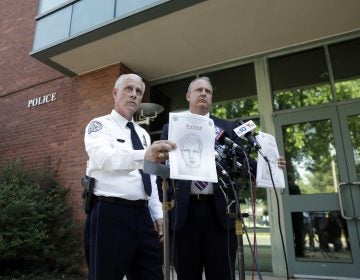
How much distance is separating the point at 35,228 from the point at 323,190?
4.57 metres

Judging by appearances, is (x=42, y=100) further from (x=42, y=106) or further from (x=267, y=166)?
(x=267, y=166)

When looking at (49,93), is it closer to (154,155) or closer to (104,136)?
(104,136)

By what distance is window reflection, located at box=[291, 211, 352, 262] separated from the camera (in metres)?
4.55

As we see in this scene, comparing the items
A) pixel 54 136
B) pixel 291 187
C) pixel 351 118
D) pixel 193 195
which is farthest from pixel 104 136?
pixel 54 136

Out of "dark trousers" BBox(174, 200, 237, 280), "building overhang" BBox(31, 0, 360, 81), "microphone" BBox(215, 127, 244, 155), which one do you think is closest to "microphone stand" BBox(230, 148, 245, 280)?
"microphone" BBox(215, 127, 244, 155)

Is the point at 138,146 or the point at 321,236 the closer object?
the point at 138,146

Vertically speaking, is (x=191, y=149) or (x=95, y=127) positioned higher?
(x=95, y=127)

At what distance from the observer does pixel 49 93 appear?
24.0 feet

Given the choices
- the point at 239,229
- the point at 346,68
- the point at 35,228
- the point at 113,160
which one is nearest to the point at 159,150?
the point at 113,160

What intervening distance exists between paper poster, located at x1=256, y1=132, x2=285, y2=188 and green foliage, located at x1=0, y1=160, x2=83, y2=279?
4245 mm

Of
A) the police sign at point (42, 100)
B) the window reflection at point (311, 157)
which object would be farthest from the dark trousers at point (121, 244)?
the police sign at point (42, 100)

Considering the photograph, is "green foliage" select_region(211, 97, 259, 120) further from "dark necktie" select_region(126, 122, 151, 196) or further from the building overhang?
"dark necktie" select_region(126, 122, 151, 196)

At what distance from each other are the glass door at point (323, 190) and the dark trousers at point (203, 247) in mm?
3135

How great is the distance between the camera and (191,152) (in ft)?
5.27
